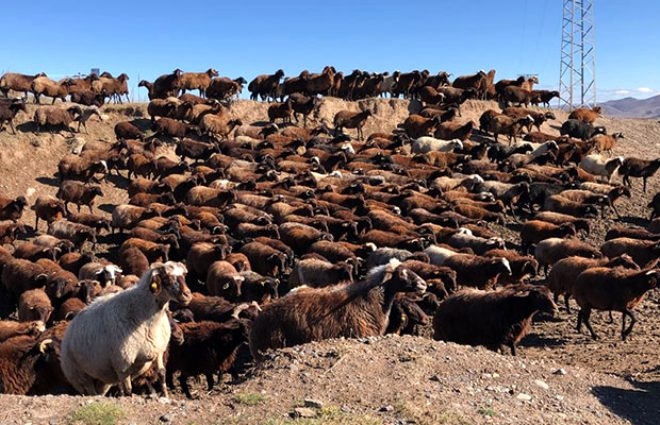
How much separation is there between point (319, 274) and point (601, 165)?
18939mm

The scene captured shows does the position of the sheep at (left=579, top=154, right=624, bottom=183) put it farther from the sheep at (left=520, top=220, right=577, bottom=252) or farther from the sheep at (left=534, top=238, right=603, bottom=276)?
the sheep at (left=534, top=238, right=603, bottom=276)

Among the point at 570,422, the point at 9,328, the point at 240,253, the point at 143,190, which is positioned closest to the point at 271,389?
the point at 570,422

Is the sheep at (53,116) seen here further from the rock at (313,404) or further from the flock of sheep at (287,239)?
the rock at (313,404)

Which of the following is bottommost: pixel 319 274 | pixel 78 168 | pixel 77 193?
pixel 319 274

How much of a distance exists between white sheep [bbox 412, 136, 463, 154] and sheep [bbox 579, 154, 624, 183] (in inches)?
224

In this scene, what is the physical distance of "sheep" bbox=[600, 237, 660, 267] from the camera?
1619 centimetres

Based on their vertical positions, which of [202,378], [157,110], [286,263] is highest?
[157,110]

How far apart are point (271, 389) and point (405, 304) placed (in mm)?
4388

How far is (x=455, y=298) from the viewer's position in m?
11.3

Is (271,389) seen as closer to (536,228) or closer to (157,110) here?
(536,228)

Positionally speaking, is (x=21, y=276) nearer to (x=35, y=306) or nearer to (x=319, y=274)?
(x=35, y=306)

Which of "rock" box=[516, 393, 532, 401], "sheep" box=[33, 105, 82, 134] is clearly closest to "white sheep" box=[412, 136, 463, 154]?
"sheep" box=[33, 105, 82, 134]

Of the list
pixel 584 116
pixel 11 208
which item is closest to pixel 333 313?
pixel 11 208

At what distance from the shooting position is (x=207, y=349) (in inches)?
400
